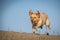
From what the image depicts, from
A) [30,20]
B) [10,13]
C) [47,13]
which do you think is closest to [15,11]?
[10,13]

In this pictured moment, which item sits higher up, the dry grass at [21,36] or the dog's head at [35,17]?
the dog's head at [35,17]

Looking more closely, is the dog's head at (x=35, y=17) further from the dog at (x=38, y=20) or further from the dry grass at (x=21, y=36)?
the dry grass at (x=21, y=36)

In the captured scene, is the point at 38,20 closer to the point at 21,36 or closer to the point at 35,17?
the point at 35,17

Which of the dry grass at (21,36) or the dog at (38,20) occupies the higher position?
the dog at (38,20)

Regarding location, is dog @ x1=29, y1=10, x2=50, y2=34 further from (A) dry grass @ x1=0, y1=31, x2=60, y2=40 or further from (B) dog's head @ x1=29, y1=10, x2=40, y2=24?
(A) dry grass @ x1=0, y1=31, x2=60, y2=40

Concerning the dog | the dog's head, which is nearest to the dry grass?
the dog

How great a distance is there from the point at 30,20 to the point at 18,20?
28cm

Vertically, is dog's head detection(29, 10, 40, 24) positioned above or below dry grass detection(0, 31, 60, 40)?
above

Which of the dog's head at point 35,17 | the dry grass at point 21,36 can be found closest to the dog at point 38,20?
the dog's head at point 35,17

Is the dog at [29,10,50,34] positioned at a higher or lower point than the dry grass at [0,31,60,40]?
higher

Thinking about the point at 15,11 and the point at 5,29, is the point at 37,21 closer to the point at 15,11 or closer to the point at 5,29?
the point at 15,11

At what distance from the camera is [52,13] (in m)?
2.88

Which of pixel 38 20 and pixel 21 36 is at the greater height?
pixel 38 20

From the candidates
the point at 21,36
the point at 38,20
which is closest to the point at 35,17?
the point at 38,20
